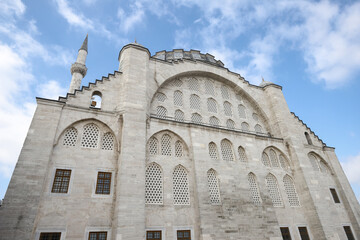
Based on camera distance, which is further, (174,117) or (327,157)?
(327,157)

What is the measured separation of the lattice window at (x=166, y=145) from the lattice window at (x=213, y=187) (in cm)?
263

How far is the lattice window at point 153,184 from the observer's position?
1045cm

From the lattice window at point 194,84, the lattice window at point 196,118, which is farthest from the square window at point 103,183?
the lattice window at point 194,84

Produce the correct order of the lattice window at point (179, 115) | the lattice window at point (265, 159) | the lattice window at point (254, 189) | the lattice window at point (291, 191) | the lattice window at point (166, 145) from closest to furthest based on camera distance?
the lattice window at point (166, 145), the lattice window at point (254, 189), the lattice window at point (291, 191), the lattice window at point (179, 115), the lattice window at point (265, 159)

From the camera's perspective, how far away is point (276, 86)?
1877 centimetres

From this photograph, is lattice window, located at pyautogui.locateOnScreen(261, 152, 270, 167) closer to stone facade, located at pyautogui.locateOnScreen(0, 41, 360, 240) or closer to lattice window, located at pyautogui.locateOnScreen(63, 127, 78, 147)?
stone facade, located at pyautogui.locateOnScreen(0, 41, 360, 240)

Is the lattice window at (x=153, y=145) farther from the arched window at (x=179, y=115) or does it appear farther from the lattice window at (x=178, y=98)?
the lattice window at (x=178, y=98)

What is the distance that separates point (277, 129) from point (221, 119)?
15.7 feet

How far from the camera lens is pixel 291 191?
14328mm

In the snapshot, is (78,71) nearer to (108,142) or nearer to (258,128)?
(108,142)

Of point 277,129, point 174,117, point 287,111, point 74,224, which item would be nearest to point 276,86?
point 287,111

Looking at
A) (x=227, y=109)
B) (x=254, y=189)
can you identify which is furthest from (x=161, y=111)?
(x=254, y=189)

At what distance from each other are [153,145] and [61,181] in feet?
15.4

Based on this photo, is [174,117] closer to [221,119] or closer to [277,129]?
[221,119]
